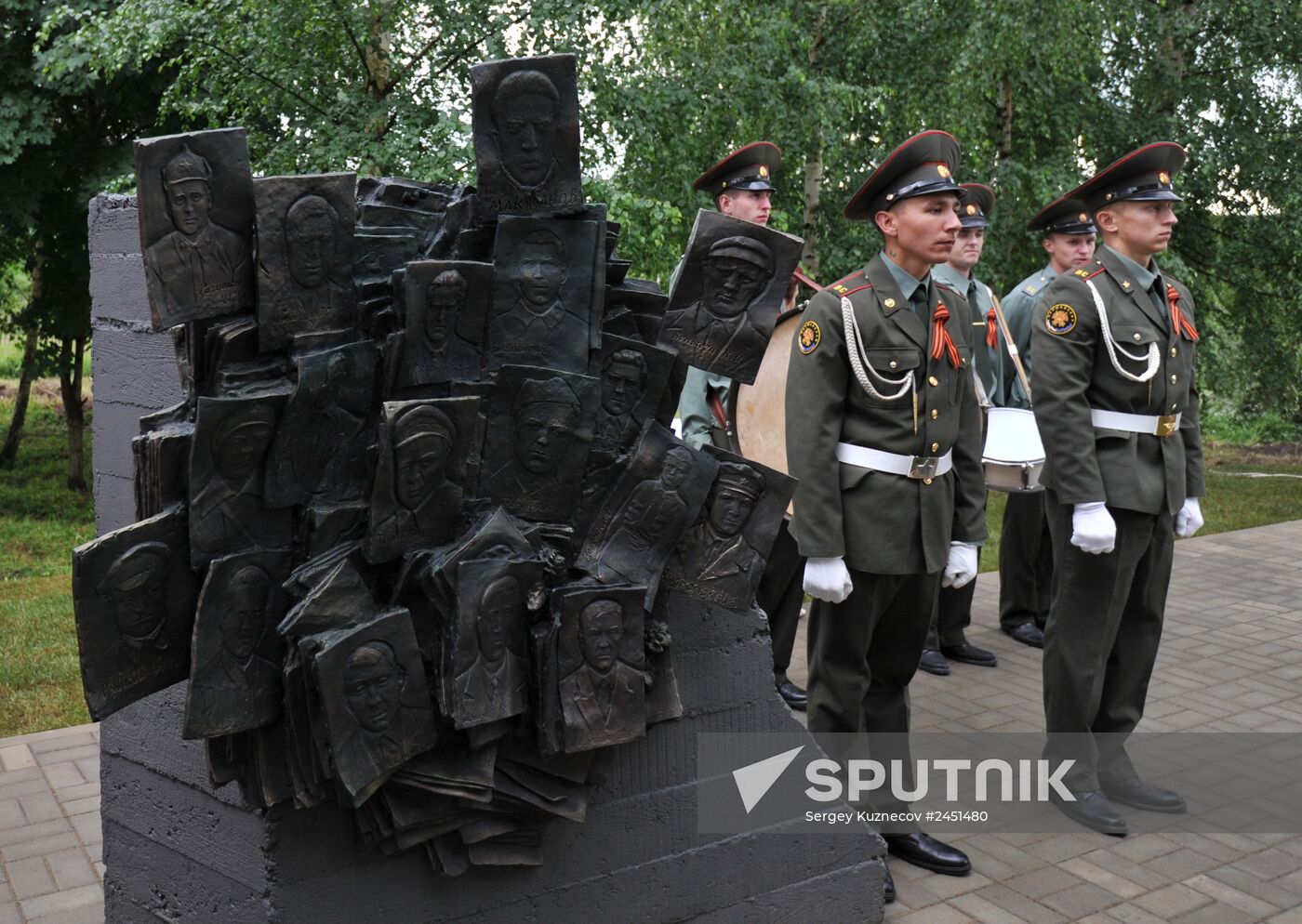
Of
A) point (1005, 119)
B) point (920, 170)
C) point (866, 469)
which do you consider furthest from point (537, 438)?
point (1005, 119)

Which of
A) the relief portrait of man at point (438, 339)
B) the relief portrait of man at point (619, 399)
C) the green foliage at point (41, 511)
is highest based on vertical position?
the relief portrait of man at point (438, 339)

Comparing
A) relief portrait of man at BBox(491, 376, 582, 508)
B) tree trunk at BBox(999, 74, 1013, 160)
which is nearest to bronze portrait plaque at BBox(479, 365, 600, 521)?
relief portrait of man at BBox(491, 376, 582, 508)

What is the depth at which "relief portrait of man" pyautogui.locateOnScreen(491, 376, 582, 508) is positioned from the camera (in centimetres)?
276

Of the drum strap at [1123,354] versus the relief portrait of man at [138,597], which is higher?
the drum strap at [1123,354]

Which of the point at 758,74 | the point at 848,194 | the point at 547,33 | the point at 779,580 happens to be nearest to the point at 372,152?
the point at 547,33

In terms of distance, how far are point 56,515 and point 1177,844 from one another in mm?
9234

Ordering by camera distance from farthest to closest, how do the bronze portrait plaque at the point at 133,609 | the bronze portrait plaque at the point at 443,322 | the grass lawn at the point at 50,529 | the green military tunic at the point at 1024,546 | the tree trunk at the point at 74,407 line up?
the tree trunk at the point at 74,407
the green military tunic at the point at 1024,546
the grass lawn at the point at 50,529
the bronze portrait plaque at the point at 443,322
the bronze portrait plaque at the point at 133,609

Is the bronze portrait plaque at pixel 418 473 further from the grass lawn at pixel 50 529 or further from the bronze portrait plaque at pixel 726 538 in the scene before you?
the grass lawn at pixel 50 529

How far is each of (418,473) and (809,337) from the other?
148 cm

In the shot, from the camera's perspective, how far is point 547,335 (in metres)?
2.80

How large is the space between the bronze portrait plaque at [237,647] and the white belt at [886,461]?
5.64 feet

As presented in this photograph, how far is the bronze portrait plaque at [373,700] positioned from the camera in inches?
96.7

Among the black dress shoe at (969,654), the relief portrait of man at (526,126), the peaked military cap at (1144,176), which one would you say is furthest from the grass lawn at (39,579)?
the peaked military cap at (1144,176)

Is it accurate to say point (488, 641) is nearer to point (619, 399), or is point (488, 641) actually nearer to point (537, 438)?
point (537, 438)
